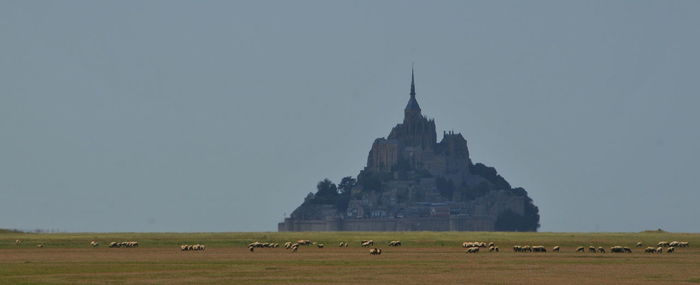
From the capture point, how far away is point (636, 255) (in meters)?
95.1

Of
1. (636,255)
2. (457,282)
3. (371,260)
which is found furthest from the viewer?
(636,255)

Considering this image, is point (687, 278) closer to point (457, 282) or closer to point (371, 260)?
point (457, 282)

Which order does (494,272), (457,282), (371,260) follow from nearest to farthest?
(457,282) < (494,272) < (371,260)

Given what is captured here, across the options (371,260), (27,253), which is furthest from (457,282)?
(27,253)

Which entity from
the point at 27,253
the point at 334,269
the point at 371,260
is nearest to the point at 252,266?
the point at 334,269

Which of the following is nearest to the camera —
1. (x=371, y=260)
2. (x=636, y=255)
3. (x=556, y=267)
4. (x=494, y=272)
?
(x=494, y=272)

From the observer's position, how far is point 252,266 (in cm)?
7712

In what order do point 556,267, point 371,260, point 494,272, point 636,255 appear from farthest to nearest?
point 636,255
point 371,260
point 556,267
point 494,272

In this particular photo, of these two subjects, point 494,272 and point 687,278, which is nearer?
point 687,278

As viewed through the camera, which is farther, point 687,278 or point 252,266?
point 252,266

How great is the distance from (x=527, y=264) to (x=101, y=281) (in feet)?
89.1

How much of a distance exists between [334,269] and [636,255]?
29.4 metres

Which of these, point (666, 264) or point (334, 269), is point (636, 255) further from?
point (334, 269)

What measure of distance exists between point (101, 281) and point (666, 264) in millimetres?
34410
